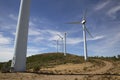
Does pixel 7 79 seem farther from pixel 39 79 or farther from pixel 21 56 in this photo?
pixel 21 56

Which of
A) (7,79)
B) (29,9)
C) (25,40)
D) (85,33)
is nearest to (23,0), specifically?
(29,9)

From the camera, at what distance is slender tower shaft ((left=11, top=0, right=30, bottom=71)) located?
3130cm

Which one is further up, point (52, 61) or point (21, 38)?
point (21, 38)

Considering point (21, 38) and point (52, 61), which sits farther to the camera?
point (52, 61)

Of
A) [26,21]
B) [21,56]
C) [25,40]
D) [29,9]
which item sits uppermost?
[29,9]

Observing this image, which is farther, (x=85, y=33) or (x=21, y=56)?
(x=85, y=33)

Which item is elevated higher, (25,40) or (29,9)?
(29,9)

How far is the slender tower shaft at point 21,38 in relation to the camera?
3130cm

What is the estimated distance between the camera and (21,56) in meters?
31.5

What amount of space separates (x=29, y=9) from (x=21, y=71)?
11.1 m

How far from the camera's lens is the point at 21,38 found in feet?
105

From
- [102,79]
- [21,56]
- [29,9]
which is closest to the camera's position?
[102,79]

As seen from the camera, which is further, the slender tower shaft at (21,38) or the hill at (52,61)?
the hill at (52,61)

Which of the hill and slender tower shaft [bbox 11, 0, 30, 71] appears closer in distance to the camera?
slender tower shaft [bbox 11, 0, 30, 71]
